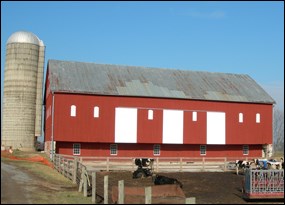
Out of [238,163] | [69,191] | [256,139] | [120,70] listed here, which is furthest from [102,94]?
[69,191]

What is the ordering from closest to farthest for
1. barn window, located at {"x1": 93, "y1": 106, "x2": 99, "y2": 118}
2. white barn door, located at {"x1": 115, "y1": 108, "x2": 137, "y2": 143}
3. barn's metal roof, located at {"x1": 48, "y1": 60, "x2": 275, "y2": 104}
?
1. barn window, located at {"x1": 93, "y1": 106, "x2": 99, "y2": 118}
2. white barn door, located at {"x1": 115, "y1": 108, "x2": 137, "y2": 143}
3. barn's metal roof, located at {"x1": 48, "y1": 60, "x2": 275, "y2": 104}

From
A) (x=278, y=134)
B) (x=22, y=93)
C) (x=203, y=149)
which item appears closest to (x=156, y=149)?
(x=203, y=149)

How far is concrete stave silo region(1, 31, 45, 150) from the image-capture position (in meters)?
45.3

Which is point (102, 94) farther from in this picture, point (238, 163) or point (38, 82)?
point (238, 163)

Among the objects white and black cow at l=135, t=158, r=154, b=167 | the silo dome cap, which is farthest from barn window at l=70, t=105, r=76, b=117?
the silo dome cap

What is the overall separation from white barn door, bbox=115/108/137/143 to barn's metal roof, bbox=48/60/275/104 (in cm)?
163

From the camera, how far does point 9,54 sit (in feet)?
153

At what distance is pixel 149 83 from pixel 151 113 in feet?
12.1

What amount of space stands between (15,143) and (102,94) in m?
12.2

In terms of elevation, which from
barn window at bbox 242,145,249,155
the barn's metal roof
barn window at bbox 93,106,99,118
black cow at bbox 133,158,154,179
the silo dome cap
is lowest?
black cow at bbox 133,158,154,179

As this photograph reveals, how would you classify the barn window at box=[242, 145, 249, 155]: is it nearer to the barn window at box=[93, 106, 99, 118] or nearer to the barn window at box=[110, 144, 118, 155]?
the barn window at box=[110, 144, 118, 155]

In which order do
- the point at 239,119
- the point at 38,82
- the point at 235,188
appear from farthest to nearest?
the point at 38,82
the point at 239,119
the point at 235,188

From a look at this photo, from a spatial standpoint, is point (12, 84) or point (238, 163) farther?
point (12, 84)

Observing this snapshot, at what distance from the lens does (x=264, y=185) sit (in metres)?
19.5
